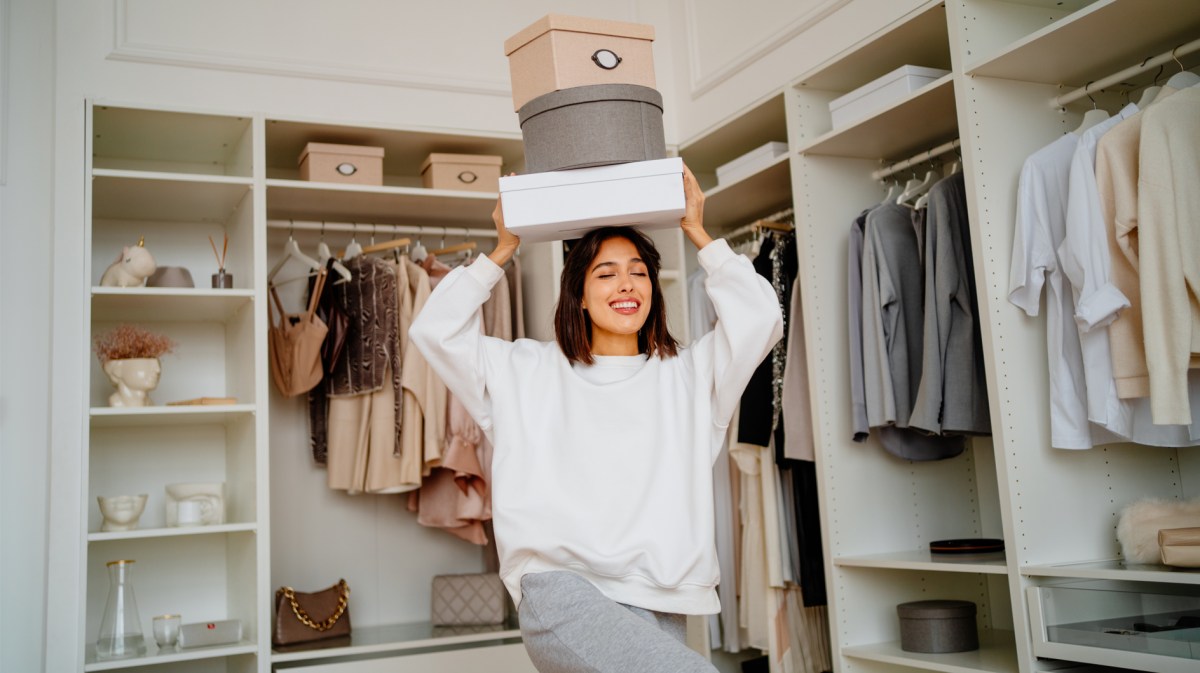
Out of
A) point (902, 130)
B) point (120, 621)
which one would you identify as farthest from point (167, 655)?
point (902, 130)

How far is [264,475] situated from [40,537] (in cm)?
78

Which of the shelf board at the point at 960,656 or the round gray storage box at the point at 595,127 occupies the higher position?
the round gray storage box at the point at 595,127

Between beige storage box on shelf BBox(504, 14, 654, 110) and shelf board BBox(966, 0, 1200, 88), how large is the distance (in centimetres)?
84

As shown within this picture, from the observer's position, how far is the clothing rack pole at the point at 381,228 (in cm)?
366

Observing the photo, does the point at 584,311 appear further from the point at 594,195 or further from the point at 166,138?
the point at 166,138

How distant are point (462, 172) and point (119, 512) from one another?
4.89ft

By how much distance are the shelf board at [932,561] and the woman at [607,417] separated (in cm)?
82

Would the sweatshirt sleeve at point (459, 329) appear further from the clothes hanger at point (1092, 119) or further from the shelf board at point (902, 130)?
the clothes hanger at point (1092, 119)

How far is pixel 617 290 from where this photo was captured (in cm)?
202

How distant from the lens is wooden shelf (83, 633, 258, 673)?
285 cm

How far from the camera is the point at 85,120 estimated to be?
3.05 meters

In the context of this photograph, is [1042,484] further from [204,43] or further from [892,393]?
[204,43]

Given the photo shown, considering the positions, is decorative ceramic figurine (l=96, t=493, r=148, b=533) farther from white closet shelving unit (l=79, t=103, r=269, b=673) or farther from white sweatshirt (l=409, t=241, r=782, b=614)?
white sweatshirt (l=409, t=241, r=782, b=614)

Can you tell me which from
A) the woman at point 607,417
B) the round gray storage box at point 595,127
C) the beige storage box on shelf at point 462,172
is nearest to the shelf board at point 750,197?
the beige storage box on shelf at point 462,172
